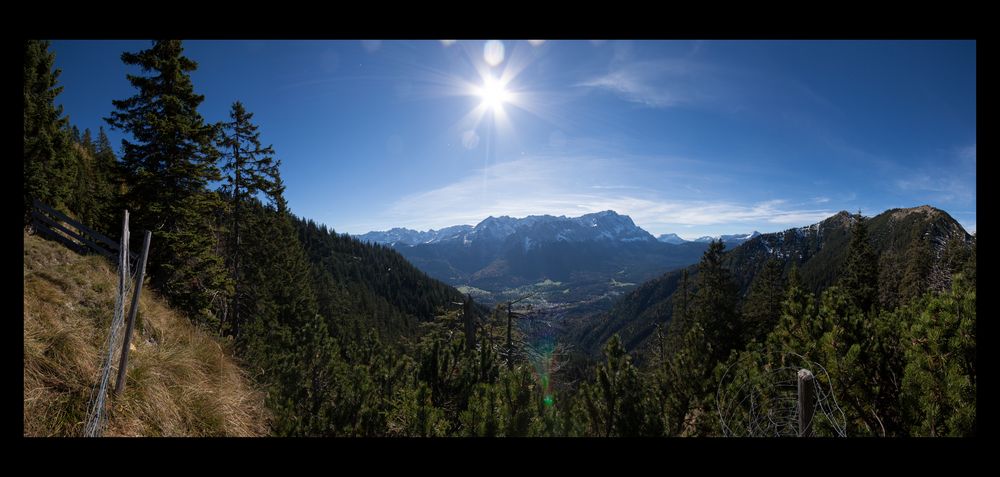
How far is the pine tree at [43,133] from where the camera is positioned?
12.3 m

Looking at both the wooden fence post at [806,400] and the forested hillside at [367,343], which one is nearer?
the wooden fence post at [806,400]

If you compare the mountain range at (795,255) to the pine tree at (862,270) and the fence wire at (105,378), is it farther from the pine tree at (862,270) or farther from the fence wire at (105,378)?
the fence wire at (105,378)

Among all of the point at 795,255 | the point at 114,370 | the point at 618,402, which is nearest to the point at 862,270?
the point at 618,402

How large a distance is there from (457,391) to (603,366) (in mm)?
2460

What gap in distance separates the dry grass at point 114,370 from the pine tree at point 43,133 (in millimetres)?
8555

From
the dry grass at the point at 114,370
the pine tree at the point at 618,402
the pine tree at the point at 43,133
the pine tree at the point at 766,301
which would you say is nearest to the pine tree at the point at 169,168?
the dry grass at the point at 114,370

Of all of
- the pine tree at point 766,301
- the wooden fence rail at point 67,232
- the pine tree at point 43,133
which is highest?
the pine tree at point 43,133

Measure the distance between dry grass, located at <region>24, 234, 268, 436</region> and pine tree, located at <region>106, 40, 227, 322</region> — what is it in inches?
93.4

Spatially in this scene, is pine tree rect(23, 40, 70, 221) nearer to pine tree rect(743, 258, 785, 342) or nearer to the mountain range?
pine tree rect(743, 258, 785, 342)

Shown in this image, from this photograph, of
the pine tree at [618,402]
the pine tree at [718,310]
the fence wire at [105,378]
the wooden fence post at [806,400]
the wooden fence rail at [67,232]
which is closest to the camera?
the wooden fence post at [806,400]

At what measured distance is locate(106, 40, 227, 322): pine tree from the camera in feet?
31.1

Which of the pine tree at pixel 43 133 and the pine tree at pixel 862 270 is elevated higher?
the pine tree at pixel 43 133
